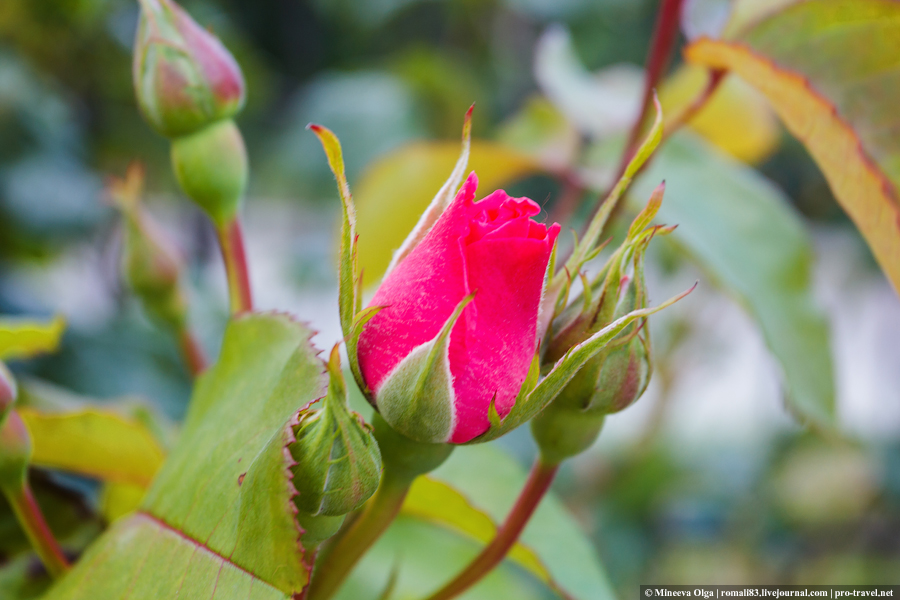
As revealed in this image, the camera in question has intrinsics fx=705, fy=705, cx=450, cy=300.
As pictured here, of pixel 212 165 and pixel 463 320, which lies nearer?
pixel 463 320

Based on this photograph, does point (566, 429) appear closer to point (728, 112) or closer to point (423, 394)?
point (423, 394)

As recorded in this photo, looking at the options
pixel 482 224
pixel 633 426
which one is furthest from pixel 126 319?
pixel 633 426

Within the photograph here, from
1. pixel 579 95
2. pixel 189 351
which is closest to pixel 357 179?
pixel 579 95

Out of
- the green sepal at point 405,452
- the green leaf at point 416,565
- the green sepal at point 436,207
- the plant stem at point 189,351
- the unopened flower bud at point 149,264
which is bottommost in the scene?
the green leaf at point 416,565

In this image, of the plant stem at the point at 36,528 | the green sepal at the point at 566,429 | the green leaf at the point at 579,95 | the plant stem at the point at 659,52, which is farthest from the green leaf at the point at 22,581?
the green leaf at the point at 579,95

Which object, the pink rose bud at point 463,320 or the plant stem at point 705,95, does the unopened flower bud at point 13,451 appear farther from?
the plant stem at point 705,95

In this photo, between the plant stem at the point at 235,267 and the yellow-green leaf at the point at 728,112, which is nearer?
the plant stem at the point at 235,267
